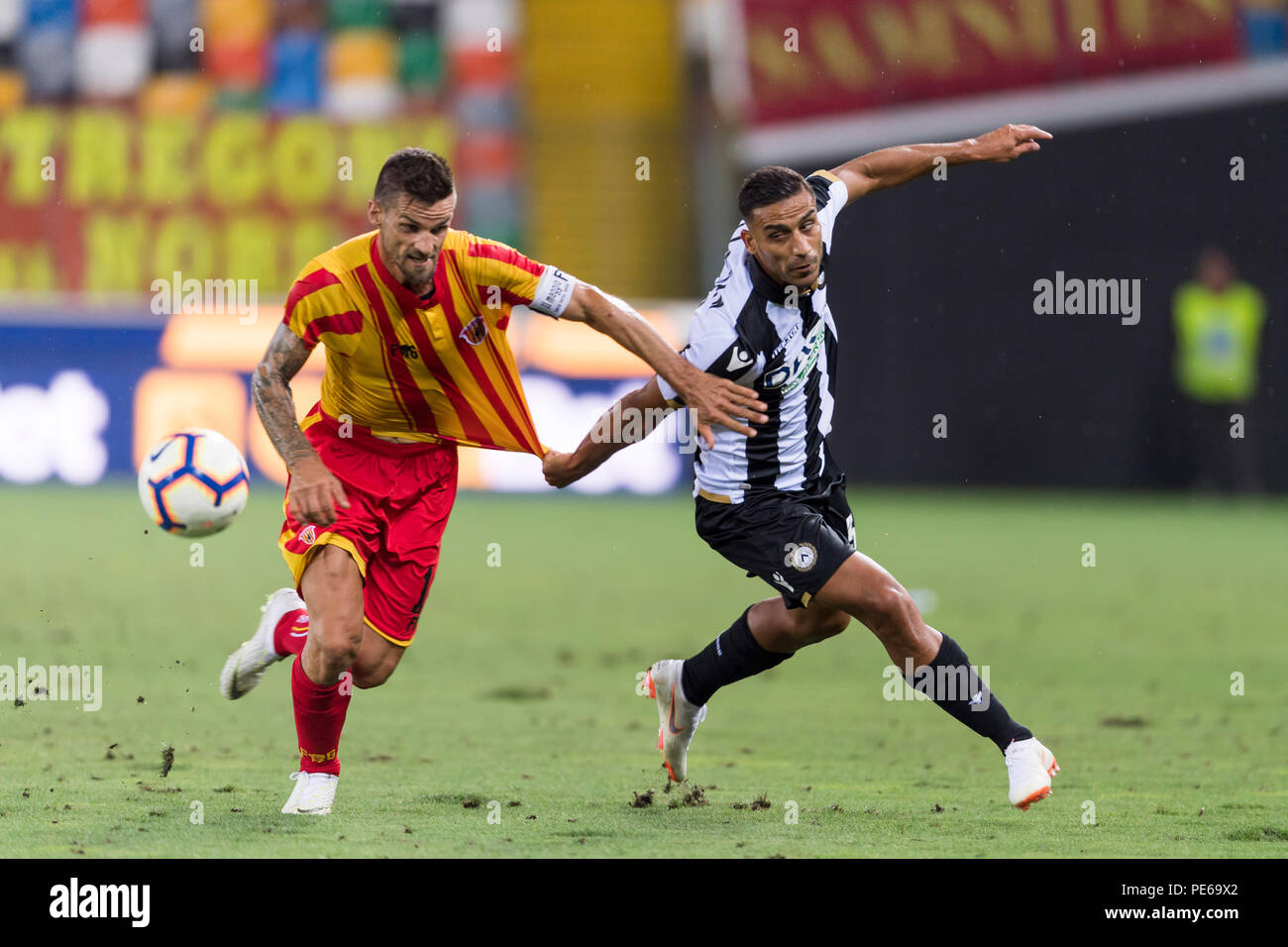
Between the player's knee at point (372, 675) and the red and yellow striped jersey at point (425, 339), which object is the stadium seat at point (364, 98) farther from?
the player's knee at point (372, 675)

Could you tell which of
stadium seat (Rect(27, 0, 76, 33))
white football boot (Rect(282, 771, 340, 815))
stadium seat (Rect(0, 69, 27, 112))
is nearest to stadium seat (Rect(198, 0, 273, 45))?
stadium seat (Rect(27, 0, 76, 33))

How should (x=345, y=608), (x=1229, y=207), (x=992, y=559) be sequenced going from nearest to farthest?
(x=345, y=608) < (x=992, y=559) < (x=1229, y=207)

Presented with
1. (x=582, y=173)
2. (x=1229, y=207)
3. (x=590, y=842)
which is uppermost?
(x=582, y=173)

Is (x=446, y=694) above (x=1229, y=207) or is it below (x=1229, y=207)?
below

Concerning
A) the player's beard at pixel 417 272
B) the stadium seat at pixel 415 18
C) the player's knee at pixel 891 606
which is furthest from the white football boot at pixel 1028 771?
the stadium seat at pixel 415 18

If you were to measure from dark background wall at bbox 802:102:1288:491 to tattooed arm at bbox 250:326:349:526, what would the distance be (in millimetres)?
13508

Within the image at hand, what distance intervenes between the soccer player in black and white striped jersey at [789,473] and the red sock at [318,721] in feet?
3.36

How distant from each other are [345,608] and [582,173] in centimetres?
1731

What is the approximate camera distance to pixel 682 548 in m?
14.4

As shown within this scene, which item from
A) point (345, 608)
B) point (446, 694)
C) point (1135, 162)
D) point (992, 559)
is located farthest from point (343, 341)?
point (1135, 162)

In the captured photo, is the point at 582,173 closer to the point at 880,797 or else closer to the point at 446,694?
the point at 446,694

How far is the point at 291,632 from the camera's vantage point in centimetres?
616

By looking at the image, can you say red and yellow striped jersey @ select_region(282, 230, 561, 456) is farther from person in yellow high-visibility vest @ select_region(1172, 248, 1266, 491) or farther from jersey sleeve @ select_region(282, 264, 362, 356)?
person in yellow high-visibility vest @ select_region(1172, 248, 1266, 491)

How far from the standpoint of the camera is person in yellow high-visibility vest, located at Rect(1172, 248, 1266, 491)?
17.8 meters
